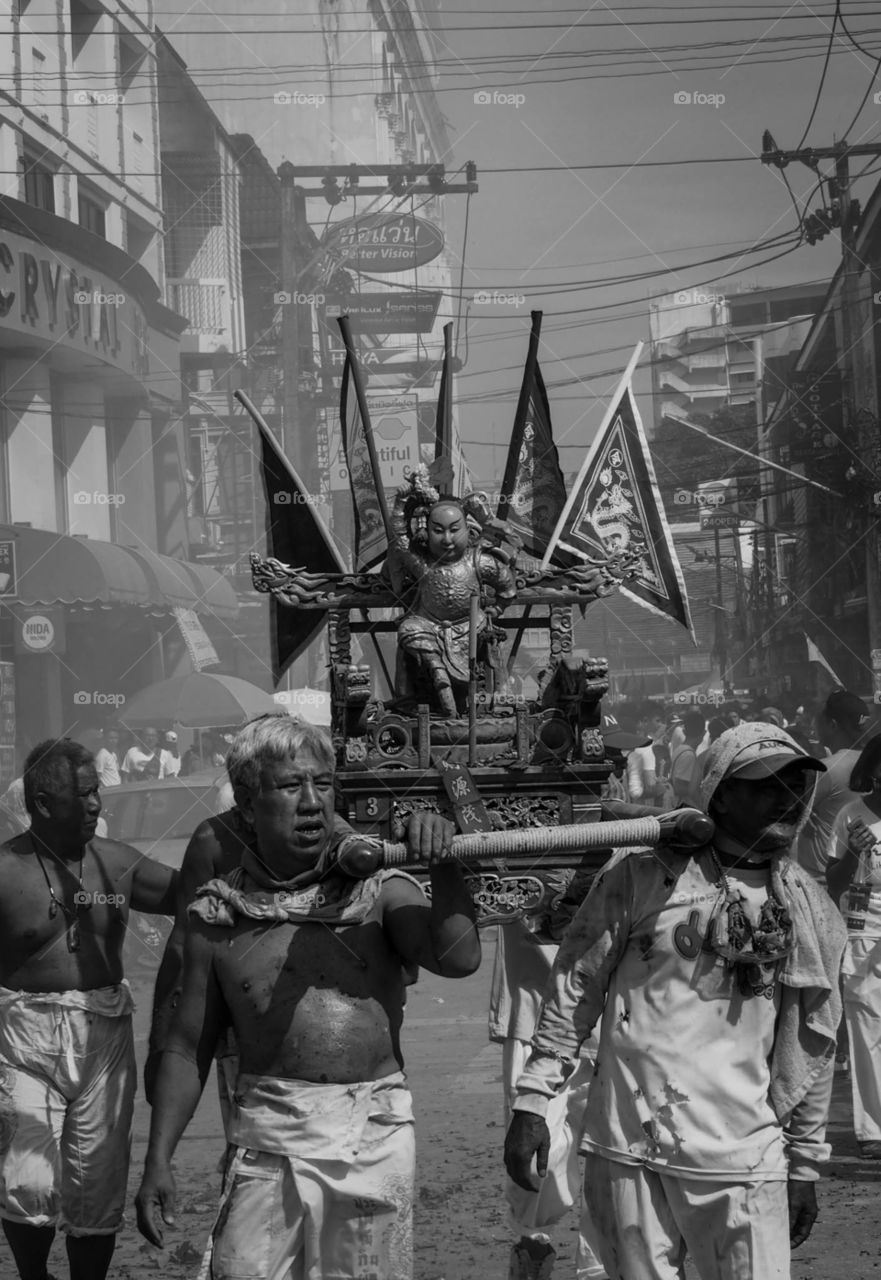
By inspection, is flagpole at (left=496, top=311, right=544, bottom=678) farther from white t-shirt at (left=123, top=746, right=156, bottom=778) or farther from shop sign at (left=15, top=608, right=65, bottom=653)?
shop sign at (left=15, top=608, right=65, bottom=653)

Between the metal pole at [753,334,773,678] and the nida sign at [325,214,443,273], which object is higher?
the nida sign at [325,214,443,273]

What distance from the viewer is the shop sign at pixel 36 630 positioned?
66.6 feet

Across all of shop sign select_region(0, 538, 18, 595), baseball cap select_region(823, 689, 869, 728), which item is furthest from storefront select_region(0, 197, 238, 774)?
baseball cap select_region(823, 689, 869, 728)

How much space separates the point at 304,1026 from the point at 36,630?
692 inches

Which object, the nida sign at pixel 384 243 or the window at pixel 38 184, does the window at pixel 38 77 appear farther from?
the nida sign at pixel 384 243

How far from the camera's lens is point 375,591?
7.20m

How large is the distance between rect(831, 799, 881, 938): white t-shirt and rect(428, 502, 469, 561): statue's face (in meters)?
1.98

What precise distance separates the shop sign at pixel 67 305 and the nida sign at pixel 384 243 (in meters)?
4.79

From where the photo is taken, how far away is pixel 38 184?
22.7 meters

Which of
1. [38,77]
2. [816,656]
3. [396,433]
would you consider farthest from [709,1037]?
[816,656]

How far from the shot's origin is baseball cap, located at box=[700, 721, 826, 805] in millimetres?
3527

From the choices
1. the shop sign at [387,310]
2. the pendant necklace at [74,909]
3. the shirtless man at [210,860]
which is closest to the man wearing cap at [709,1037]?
the shirtless man at [210,860]

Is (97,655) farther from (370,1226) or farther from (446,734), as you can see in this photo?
(370,1226)

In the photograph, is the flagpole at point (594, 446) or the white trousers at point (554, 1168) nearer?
the white trousers at point (554, 1168)
